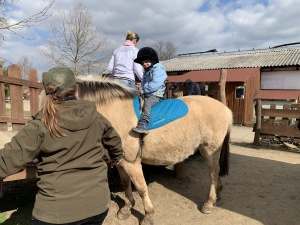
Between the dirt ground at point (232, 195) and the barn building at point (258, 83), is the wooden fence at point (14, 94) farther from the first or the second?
the barn building at point (258, 83)

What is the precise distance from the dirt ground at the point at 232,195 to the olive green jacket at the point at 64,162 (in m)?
2.09

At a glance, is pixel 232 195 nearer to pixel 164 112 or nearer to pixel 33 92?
pixel 164 112

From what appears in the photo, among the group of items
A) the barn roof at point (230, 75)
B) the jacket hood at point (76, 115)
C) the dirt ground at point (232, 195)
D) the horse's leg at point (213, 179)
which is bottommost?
the dirt ground at point (232, 195)

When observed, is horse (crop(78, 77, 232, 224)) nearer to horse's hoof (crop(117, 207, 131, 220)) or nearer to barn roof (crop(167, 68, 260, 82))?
horse's hoof (crop(117, 207, 131, 220))

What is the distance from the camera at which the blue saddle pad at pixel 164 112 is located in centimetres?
317

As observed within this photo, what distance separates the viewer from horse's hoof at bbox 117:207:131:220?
3.45 metres

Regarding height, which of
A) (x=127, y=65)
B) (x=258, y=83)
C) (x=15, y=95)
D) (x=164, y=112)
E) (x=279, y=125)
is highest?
(x=258, y=83)

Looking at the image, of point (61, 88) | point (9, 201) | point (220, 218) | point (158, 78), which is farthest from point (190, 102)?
point (9, 201)

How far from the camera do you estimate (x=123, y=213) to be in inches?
137

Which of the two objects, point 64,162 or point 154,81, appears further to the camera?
point 154,81

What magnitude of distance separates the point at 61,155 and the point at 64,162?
5cm

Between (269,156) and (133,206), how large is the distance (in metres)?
4.69

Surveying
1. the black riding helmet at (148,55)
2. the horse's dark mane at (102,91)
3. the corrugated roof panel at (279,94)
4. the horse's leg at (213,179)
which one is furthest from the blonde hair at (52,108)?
the corrugated roof panel at (279,94)

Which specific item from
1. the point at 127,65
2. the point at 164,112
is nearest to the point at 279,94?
the point at 127,65
